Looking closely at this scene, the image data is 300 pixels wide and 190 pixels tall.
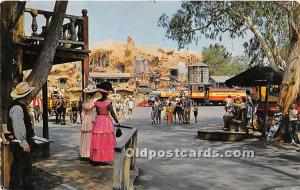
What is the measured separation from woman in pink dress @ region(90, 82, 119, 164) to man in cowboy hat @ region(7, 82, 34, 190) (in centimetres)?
246

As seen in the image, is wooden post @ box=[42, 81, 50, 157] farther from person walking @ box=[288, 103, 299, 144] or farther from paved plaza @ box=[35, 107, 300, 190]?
person walking @ box=[288, 103, 299, 144]

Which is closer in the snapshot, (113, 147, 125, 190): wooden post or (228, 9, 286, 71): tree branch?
(113, 147, 125, 190): wooden post

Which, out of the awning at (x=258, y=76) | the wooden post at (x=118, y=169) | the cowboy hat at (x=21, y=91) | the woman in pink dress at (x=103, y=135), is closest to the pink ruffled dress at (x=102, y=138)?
the woman in pink dress at (x=103, y=135)

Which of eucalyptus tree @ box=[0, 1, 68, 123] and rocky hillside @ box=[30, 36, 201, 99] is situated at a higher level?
rocky hillside @ box=[30, 36, 201, 99]

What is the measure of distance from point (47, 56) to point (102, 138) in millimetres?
2337

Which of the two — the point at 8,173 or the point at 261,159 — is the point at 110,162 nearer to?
the point at 8,173

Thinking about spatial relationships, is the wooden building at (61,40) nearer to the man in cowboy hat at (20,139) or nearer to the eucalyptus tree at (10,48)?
the eucalyptus tree at (10,48)

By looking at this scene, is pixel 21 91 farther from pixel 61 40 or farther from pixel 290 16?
pixel 290 16

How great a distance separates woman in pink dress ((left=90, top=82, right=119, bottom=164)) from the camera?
948 cm

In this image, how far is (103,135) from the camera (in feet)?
31.2

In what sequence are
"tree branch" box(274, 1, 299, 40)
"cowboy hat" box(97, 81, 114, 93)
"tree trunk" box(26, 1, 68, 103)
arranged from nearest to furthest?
"tree trunk" box(26, 1, 68, 103)
"cowboy hat" box(97, 81, 114, 93)
"tree branch" box(274, 1, 299, 40)

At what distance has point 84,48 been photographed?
39.2 feet

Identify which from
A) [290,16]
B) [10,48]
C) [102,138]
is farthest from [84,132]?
[290,16]

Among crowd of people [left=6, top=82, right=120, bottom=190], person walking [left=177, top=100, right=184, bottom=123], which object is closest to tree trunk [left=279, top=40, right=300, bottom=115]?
crowd of people [left=6, top=82, right=120, bottom=190]
